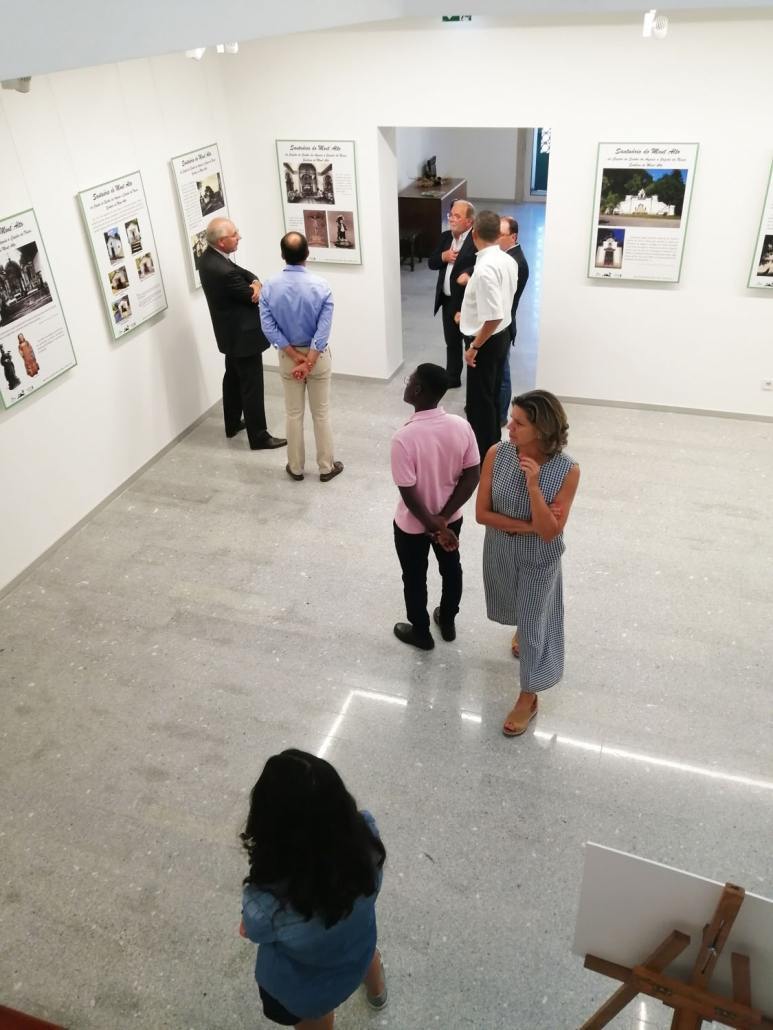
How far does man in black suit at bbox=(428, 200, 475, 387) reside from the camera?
19.1 ft

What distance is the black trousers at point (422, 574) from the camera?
3.73 m

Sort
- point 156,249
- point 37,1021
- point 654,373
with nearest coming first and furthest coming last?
point 37,1021, point 156,249, point 654,373

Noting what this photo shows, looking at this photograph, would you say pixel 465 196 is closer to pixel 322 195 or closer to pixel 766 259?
pixel 322 195

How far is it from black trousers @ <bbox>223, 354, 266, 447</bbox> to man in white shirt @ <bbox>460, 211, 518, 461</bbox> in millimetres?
1647

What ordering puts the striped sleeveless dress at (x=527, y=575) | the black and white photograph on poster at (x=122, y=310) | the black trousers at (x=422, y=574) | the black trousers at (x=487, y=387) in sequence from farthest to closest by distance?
the black trousers at (x=487, y=387)
the black and white photograph on poster at (x=122, y=310)
the black trousers at (x=422, y=574)
the striped sleeveless dress at (x=527, y=575)

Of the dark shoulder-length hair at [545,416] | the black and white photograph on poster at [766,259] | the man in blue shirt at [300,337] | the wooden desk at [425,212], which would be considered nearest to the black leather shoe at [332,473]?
the man in blue shirt at [300,337]

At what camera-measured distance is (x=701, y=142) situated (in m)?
5.37

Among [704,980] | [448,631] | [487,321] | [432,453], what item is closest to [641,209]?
[487,321]

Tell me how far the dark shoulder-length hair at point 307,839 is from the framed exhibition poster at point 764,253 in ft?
17.4

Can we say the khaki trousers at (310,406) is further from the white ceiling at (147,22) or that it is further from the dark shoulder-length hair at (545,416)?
the white ceiling at (147,22)

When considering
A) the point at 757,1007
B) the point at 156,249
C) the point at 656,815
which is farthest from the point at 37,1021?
the point at 156,249

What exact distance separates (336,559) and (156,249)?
2.78 meters

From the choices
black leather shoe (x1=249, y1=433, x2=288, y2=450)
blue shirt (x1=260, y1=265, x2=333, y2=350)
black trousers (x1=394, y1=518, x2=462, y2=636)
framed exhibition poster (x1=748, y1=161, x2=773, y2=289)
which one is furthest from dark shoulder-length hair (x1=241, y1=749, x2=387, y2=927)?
framed exhibition poster (x1=748, y1=161, x2=773, y2=289)

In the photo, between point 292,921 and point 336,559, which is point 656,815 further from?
point 336,559
